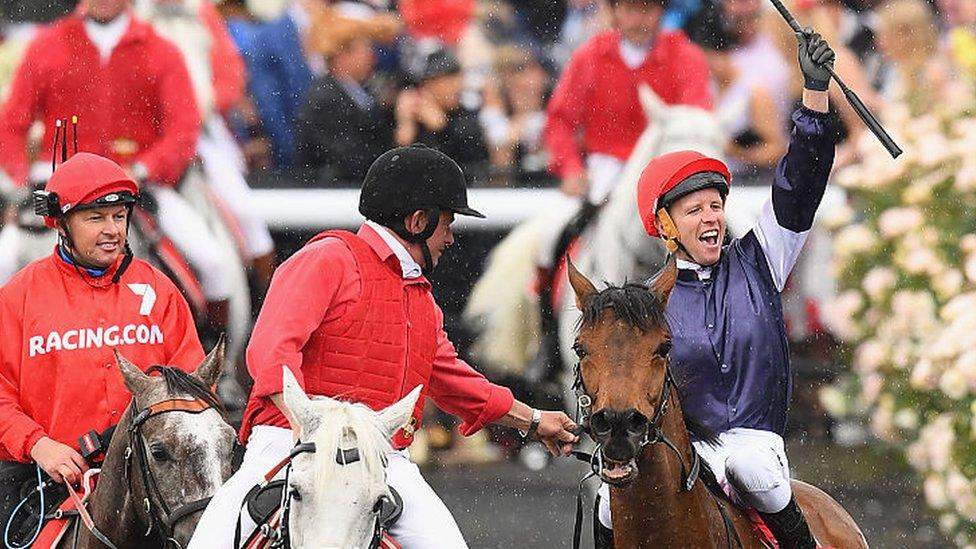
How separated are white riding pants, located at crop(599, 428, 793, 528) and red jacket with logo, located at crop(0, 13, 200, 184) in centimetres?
552

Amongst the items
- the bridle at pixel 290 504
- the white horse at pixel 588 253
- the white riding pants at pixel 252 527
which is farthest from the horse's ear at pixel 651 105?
the bridle at pixel 290 504

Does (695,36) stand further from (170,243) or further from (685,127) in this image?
(170,243)

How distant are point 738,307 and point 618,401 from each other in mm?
862

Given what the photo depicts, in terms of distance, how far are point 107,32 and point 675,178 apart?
5.73m

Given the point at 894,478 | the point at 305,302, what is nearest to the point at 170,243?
the point at 894,478

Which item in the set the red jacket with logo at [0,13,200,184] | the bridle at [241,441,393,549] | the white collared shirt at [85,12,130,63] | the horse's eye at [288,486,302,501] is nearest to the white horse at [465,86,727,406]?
the red jacket with logo at [0,13,200,184]

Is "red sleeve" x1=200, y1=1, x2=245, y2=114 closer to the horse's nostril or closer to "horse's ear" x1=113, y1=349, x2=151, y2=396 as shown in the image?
"horse's ear" x1=113, y1=349, x2=151, y2=396

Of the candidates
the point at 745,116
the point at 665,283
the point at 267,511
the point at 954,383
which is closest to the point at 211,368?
the point at 267,511

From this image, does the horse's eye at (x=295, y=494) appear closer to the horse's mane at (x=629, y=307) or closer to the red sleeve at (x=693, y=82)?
the horse's mane at (x=629, y=307)

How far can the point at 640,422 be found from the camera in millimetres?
5145

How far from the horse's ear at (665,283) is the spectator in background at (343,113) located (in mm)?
5887

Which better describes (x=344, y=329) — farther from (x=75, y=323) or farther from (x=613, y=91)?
(x=613, y=91)

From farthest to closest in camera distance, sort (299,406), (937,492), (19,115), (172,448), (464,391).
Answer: (19,115) < (937,492) < (464,391) < (172,448) < (299,406)

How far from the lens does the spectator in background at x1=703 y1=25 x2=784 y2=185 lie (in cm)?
1124
